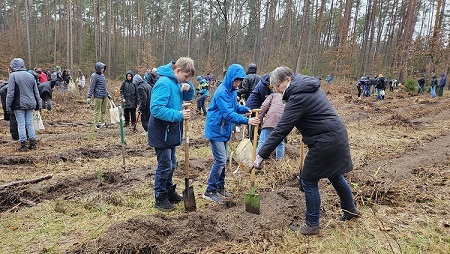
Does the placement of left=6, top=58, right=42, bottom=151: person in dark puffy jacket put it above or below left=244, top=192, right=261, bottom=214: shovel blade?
above

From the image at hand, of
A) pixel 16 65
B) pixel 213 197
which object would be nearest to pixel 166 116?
pixel 213 197

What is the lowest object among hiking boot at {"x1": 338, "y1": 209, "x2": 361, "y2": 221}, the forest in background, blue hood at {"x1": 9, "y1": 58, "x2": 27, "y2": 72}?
hiking boot at {"x1": 338, "y1": 209, "x2": 361, "y2": 221}

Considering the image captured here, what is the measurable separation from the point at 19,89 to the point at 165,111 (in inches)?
183

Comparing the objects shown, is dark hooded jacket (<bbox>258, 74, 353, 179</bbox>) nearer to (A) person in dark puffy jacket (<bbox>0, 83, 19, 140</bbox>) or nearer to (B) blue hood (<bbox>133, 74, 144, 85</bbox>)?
(B) blue hood (<bbox>133, 74, 144, 85</bbox>)

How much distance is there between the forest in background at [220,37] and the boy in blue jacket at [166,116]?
22.9 metres

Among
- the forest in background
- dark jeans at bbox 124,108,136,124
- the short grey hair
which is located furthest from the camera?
the forest in background

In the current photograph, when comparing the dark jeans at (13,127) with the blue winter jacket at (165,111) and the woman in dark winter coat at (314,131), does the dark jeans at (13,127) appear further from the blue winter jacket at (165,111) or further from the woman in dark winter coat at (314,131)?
the woman in dark winter coat at (314,131)

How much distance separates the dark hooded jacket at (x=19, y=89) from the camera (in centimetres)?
662

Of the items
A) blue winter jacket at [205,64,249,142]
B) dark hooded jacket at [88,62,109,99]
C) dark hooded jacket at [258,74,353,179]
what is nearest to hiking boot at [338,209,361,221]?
dark hooded jacket at [258,74,353,179]

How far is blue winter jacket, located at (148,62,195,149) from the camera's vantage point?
3.78m

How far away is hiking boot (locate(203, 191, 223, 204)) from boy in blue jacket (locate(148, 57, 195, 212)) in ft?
1.76

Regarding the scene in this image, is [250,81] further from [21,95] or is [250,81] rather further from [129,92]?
[21,95]

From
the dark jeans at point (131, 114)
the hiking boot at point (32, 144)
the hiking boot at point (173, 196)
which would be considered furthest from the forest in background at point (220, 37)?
the hiking boot at point (173, 196)

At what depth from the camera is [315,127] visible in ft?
10.6
